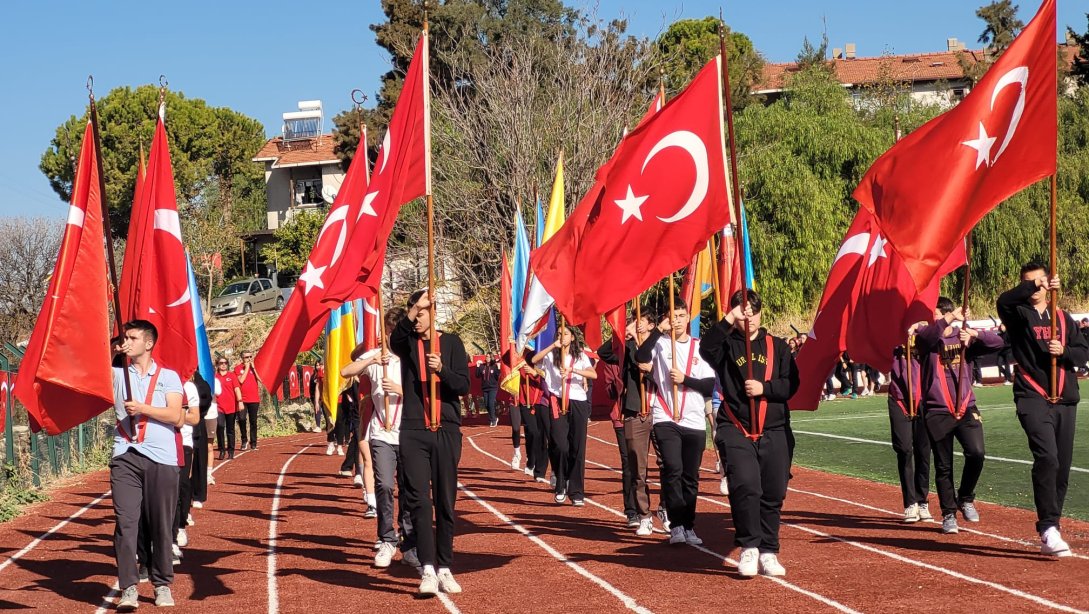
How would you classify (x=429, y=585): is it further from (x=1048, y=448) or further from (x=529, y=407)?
(x=529, y=407)

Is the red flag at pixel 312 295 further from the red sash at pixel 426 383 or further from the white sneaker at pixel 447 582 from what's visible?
the white sneaker at pixel 447 582

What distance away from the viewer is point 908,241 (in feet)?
30.4

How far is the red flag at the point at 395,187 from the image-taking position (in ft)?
33.8

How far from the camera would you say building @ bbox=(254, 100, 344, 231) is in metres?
73.9

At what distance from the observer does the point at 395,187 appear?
10.7 meters

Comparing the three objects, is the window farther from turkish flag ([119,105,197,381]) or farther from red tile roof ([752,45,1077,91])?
turkish flag ([119,105,197,381])

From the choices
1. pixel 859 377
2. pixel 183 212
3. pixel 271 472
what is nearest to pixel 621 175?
pixel 271 472

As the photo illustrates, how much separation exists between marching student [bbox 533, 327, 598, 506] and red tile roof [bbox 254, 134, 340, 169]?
58279mm

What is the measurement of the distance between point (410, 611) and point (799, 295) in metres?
37.3

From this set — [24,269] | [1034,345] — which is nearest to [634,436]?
[1034,345]

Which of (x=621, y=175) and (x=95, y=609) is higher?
(x=621, y=175)

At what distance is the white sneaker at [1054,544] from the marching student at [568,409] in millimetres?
5737

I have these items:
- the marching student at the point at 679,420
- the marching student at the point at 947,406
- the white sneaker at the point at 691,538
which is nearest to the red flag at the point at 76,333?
the marching student at the point at 679,420

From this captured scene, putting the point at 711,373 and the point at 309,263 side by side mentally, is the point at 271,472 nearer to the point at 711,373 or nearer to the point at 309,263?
the point at 309,263
